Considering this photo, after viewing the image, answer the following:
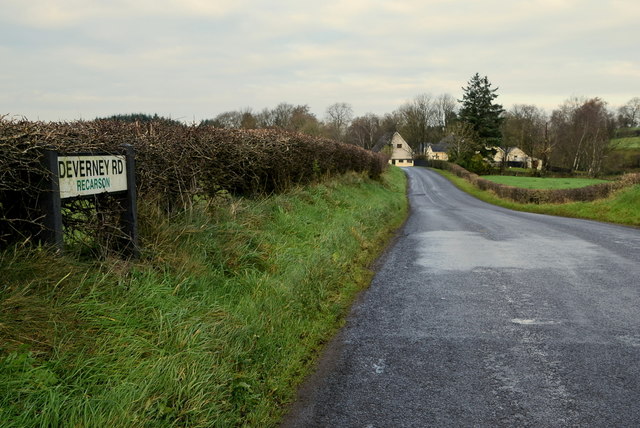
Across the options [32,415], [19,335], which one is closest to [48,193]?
[19,335]

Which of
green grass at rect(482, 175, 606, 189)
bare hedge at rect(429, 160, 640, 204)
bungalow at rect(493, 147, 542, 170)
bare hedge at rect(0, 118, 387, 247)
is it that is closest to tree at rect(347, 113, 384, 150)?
bungalow at rect(493, 147, 542, 170)

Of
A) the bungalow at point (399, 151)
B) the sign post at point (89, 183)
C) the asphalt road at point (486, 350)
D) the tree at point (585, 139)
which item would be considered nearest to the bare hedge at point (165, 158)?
the sign post at point (89, 183)

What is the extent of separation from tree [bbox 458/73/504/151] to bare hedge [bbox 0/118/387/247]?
63991 mm

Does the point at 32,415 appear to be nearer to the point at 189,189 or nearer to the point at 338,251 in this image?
the point at 189,189

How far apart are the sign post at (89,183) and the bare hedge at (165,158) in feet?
0.34

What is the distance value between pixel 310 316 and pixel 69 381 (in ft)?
10.2

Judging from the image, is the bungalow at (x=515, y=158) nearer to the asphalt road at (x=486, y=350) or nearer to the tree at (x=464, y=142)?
the tree at (x=464, y=142)

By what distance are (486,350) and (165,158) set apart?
470 centimetres

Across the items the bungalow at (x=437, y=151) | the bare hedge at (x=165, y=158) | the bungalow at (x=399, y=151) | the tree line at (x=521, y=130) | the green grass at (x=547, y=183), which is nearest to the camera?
the bare hedge at (x=165, y=158)

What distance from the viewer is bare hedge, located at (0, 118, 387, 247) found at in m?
4.00

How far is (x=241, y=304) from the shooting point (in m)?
5.21

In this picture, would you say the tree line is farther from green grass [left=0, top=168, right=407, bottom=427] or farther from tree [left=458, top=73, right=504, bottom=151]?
green grass [left=0, top=168, right=407, bottom=427]

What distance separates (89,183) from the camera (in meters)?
4.61

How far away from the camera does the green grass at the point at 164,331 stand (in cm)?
302
